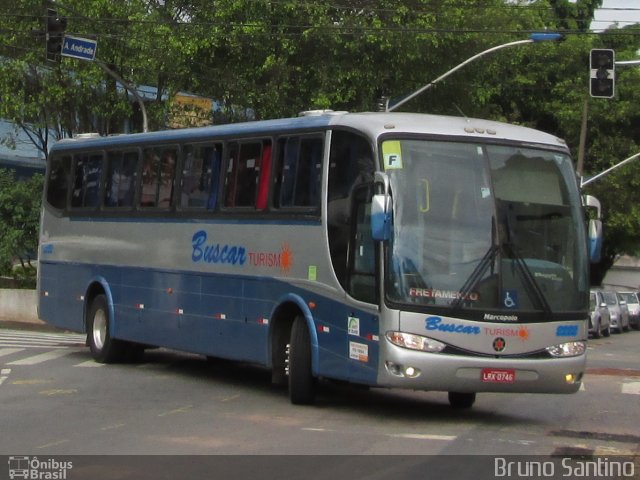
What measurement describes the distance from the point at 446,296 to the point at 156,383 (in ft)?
18.3

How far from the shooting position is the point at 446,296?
12367mm

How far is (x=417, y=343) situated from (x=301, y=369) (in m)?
2.09

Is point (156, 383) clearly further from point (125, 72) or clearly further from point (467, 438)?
point (125, 72)

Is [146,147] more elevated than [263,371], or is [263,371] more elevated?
[146,147]

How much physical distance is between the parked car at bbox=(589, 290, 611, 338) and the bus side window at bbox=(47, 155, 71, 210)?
2091 cm

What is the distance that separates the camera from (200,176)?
16.5 metres

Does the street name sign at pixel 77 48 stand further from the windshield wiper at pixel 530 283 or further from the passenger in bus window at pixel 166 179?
the windshield wiper at pixel 530 283

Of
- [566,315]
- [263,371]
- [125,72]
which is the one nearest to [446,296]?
[566,315]

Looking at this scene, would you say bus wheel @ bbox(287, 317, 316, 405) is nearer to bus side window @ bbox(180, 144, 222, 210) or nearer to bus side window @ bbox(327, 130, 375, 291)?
bus side window @ bbox(327, 130, 375, 291)

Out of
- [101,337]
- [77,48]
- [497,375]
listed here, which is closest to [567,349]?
[497,375]

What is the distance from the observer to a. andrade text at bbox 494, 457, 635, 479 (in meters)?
9.70

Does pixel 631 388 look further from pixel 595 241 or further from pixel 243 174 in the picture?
pixel 243 174

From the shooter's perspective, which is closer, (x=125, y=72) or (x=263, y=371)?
(x=263, y=371)

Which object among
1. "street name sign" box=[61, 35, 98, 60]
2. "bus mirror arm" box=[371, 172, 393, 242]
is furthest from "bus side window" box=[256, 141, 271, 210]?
"street name sign" box=[61, 35, 98, 60]
